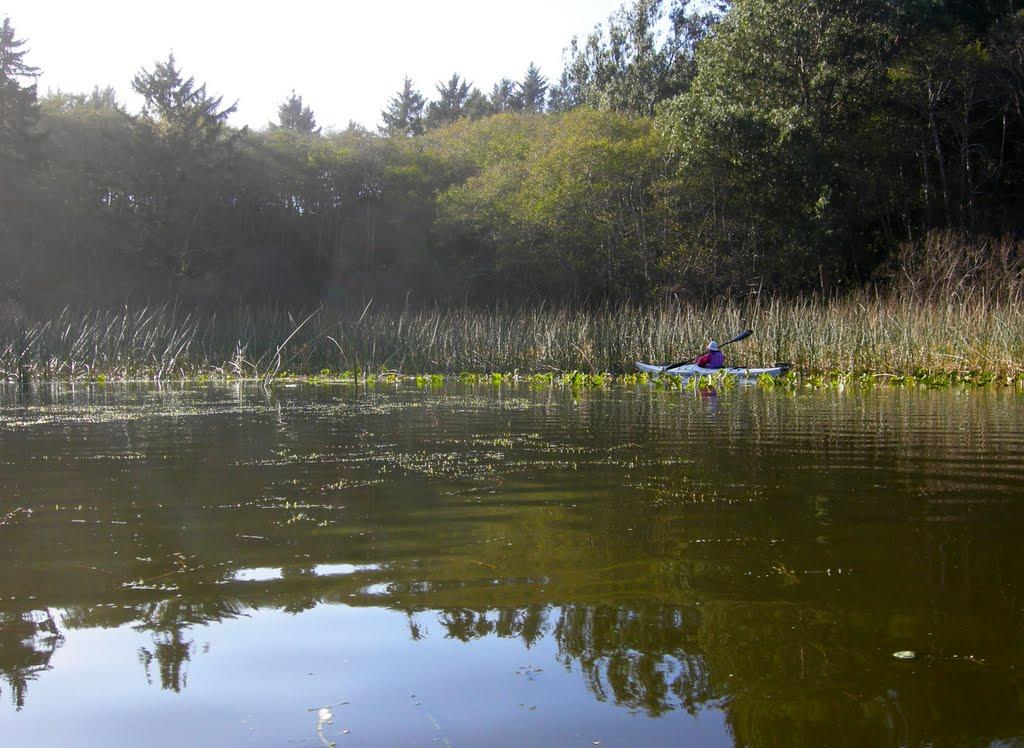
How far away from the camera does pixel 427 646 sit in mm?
2139

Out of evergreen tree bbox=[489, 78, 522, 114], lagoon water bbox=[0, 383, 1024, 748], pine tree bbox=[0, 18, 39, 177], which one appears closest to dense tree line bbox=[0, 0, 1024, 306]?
pine tree bbox=[0, 18, 39, 177]

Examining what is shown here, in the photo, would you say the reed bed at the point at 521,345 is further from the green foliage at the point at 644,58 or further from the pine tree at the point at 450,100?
the pine tree at the point at 450,100

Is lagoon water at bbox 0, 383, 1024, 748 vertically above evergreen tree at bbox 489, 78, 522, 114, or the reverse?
evergreen tree at bbox 489, 78, 522, 114

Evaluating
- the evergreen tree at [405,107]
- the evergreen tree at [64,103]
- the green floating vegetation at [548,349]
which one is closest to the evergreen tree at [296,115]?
the evergreen tree at [405,107]

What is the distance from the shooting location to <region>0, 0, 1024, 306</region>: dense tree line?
23.2 metres

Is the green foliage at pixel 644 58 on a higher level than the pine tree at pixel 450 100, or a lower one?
lower

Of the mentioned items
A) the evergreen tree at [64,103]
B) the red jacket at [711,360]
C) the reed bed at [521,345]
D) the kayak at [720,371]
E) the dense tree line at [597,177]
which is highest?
the evergreen tree at [64,103]

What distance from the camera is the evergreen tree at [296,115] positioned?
69250 millimetres

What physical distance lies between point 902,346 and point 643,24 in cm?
2018

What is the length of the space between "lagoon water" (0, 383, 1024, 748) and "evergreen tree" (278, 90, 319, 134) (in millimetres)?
67391

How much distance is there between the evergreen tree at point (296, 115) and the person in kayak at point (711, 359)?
59.7m

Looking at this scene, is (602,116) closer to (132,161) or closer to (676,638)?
(132,161)

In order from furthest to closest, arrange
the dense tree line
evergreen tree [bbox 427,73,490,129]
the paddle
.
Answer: evergreen tree [bbox 427,73,490,129] < the dense tree line < the paddle

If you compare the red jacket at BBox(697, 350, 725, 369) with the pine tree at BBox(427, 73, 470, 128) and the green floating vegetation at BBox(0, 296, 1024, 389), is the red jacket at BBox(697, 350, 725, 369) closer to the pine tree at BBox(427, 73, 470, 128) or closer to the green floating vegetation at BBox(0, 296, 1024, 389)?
the green floating vegetation at BBox(0, 296, 1024, 389)
